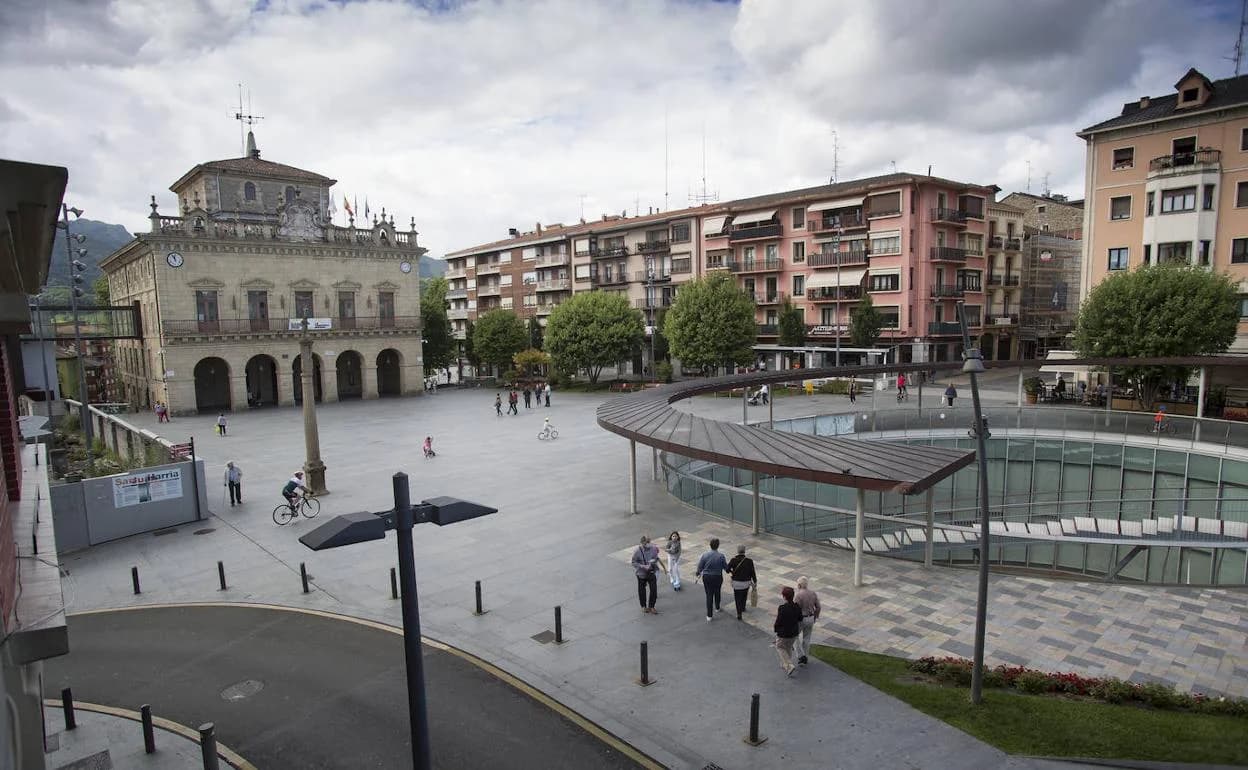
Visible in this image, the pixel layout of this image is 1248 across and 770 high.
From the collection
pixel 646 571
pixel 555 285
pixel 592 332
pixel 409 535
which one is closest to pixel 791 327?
pixel 592 332

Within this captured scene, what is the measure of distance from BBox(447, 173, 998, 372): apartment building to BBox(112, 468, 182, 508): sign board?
40.8 m

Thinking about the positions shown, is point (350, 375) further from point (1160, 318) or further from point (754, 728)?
point (754, 728)

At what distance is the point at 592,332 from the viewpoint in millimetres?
56594

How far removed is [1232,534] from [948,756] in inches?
766

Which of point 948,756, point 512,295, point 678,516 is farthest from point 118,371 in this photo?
point 948,756

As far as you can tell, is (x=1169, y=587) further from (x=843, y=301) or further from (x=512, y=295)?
(x=512, y=295)

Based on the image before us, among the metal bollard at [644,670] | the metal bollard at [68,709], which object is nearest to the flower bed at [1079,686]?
the metal bollard at [644,670]

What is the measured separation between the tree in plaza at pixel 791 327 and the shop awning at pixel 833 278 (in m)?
2.73

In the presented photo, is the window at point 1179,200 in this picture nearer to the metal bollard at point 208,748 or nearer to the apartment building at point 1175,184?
the apartment building at point 1175,184

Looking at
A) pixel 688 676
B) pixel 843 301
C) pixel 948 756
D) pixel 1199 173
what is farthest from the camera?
pixel 843 301

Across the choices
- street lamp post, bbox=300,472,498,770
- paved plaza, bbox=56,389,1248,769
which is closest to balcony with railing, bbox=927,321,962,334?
paved plaza, bbox=56,389,1248,769

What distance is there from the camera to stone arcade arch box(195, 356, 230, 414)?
52656 millimetres

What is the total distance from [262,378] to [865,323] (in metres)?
47.8

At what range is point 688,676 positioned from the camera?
11219 mm
